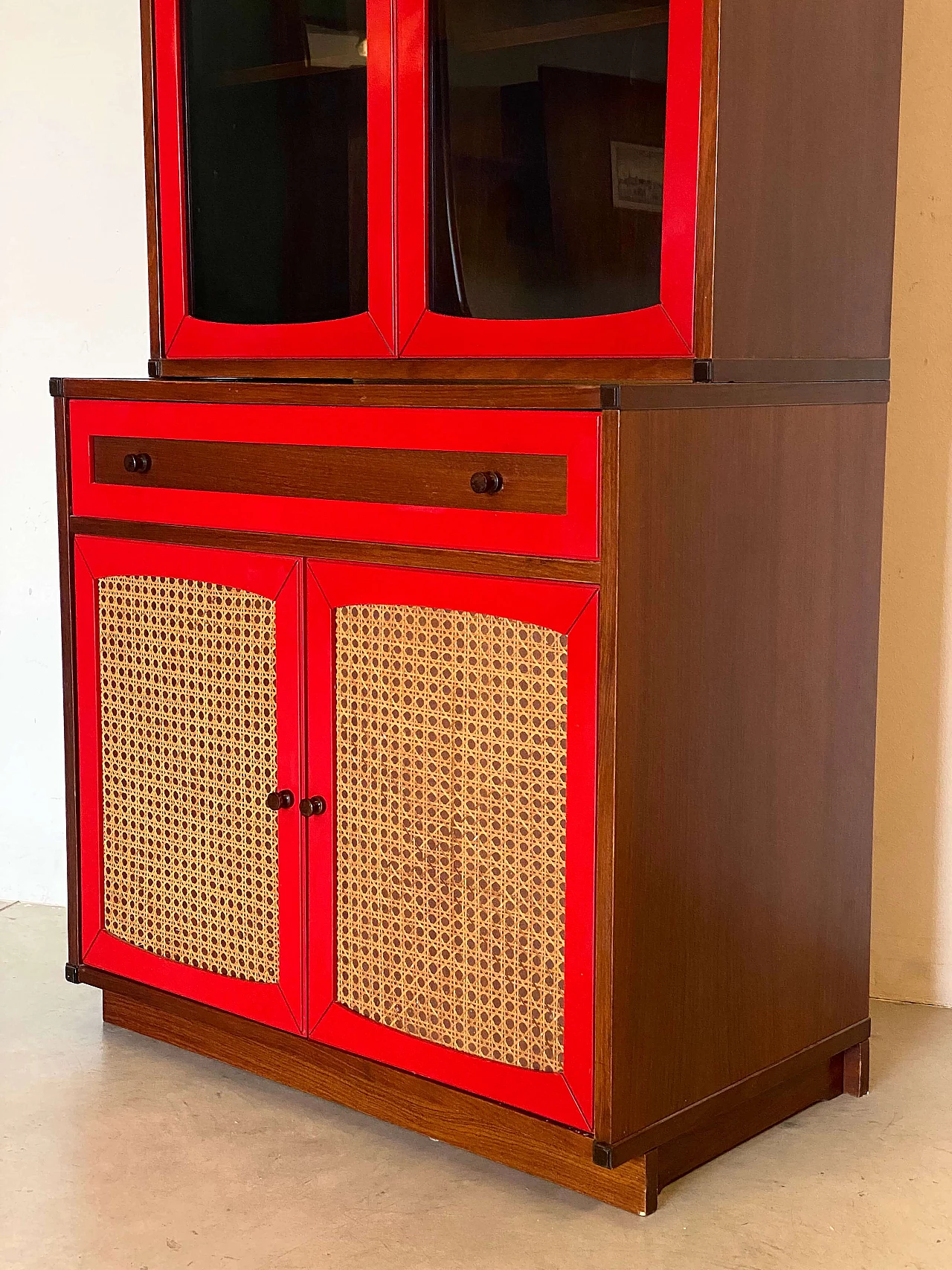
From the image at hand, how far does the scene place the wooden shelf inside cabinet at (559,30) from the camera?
1645 millimetres

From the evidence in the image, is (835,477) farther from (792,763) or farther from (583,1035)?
(583,1035)

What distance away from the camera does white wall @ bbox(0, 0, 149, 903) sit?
2617 millimetres

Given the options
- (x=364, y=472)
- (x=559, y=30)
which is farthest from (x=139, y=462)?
(x=559, y=30)

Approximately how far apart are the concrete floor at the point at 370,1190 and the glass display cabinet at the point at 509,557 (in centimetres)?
5

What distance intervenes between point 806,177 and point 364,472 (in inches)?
23.8

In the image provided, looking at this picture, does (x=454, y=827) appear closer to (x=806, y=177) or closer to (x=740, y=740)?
(x=740, y=740)

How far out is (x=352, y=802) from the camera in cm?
188

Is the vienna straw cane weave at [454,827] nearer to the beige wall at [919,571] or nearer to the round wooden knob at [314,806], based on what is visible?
the round wooden knob at [314,806]

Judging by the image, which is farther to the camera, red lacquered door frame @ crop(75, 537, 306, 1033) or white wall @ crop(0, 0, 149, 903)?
white wall @ crop(0, 0, 149, 903)

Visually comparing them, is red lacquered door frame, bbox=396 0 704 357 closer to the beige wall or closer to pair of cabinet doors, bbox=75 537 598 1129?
pair of cabinet doors, bbox=75 537 598 1129

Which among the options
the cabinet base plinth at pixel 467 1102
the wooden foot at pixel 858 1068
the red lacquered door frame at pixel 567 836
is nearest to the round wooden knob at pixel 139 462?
the red lacquered door frame at pixel 567 836

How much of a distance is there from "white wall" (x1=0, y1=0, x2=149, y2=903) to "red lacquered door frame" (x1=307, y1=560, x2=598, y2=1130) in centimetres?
101

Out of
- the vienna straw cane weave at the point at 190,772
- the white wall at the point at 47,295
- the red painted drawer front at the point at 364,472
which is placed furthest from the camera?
the white wall at the point at 47,295

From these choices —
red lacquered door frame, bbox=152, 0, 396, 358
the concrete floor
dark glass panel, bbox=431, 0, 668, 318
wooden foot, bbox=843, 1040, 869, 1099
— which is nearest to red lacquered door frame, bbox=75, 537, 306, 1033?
the concrete floor
